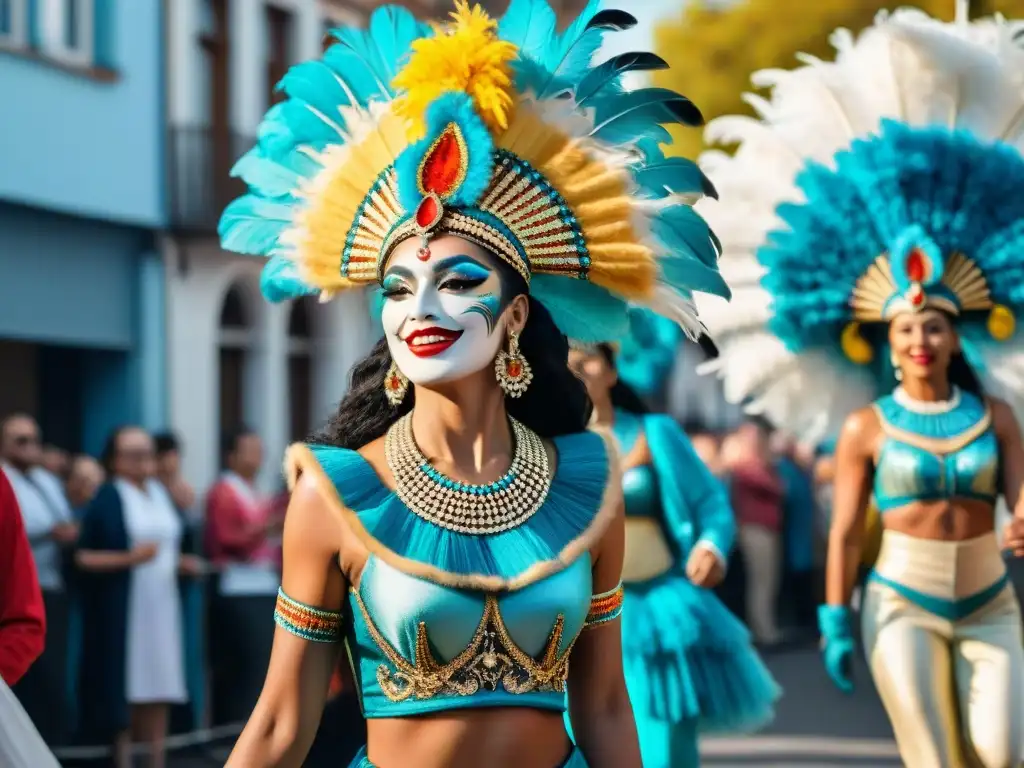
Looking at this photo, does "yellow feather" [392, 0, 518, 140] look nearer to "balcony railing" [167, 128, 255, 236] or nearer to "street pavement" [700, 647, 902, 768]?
"street pavement" [700, 647, 902, 768]

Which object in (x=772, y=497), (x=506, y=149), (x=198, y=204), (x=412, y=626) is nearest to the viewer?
(x=412, y=626)

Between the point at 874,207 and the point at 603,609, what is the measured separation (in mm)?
3395

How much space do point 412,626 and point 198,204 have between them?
47.4ft

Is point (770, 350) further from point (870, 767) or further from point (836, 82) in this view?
point (870, 767)

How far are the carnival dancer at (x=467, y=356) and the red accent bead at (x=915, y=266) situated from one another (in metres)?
2.84

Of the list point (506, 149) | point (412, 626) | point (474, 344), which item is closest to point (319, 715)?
point (412, 626)

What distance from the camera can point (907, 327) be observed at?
22.7 ft

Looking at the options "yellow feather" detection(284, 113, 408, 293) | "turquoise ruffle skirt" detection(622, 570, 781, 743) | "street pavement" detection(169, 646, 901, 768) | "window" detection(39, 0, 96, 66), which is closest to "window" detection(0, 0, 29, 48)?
"window" detection(39, 0, 96, 66)

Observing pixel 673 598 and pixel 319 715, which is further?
Answer: pixel 673 598

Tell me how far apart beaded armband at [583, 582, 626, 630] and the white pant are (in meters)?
11.5

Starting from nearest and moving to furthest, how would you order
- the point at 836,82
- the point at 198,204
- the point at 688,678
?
the point at 688,678
the point at 836,82
the point at 198,204

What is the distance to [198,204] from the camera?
17812 millimetres

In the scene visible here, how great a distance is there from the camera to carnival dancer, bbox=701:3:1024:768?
6.57 m

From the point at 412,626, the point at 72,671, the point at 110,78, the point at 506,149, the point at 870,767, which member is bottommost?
the point at 870,767
